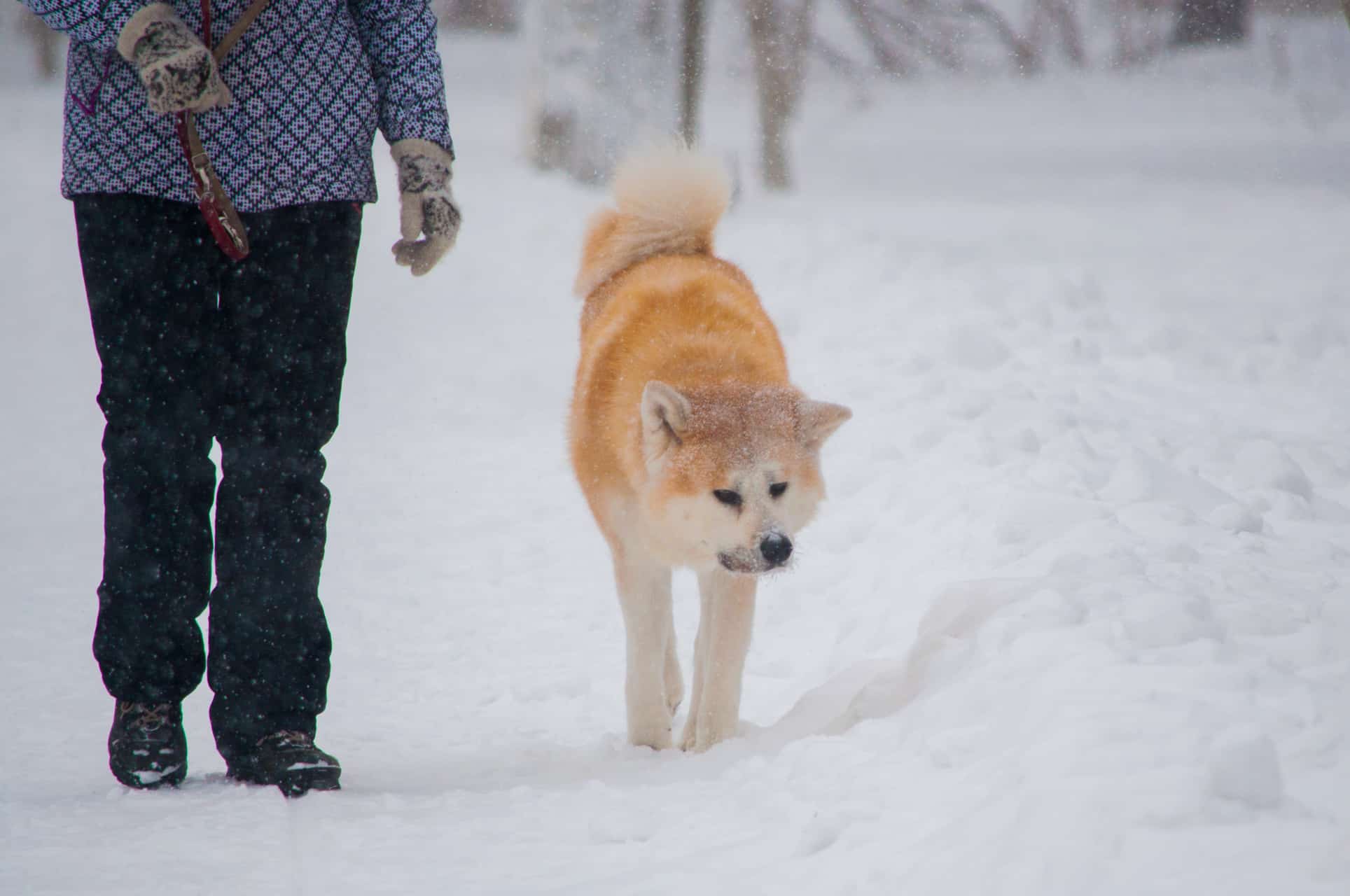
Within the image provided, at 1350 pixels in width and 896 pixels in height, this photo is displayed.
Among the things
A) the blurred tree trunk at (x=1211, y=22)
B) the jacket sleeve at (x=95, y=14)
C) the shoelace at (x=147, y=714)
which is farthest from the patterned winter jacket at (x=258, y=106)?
the blurred tree trunk at (x=1211, y=22)

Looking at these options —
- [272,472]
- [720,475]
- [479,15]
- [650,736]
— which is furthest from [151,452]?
[479,15]

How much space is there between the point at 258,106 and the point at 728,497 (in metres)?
1.40

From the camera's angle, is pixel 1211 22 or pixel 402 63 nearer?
pixel 402 63

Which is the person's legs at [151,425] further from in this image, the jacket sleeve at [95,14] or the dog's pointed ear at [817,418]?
the dog's pointed ear at [817,418]

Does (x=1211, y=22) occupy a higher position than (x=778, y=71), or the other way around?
(x=1211, y=22)

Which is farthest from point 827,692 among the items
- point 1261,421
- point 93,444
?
point 93,444

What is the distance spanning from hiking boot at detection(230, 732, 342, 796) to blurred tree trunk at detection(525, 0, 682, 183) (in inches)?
449

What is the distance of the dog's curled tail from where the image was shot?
388 cm

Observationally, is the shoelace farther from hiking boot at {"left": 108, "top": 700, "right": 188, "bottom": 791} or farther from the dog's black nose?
the dog's black nose

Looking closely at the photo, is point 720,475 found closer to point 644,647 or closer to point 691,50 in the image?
point 644,647

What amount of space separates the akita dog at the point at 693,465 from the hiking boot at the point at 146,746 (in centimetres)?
115

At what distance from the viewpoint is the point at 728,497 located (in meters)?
3.09

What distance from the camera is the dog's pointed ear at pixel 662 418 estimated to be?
2982mm

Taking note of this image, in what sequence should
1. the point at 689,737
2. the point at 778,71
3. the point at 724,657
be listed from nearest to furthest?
the point at 724,657, the point at 689,737, the point at 778,71
